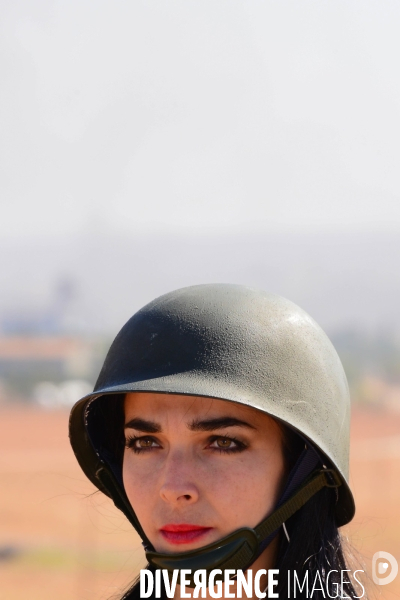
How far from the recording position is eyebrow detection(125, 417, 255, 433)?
322 cm

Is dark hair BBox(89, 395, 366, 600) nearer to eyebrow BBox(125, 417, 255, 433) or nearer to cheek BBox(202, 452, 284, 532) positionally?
cheek BBox(202, 452, 284, 532)

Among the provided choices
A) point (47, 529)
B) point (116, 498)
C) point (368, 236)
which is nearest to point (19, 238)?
point (368, 236)

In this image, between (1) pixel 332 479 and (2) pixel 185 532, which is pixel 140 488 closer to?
(2) pixel 185 532

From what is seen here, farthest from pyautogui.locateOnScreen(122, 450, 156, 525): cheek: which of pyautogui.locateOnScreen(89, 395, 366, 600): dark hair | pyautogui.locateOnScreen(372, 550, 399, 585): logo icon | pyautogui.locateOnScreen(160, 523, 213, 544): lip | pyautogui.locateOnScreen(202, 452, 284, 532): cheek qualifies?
pyautogui.locateOnScreen(372, 550, 399, 585): logo icon

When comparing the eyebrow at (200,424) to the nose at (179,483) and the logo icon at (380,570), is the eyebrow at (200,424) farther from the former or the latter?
the logo icon at (380,570)

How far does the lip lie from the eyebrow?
0.33 meters

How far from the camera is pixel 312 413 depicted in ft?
11.5

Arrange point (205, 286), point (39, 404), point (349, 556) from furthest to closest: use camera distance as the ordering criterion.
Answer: point (39, 404), point (205, 286), point (349, 556)

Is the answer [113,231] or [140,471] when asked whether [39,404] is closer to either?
[113,231]

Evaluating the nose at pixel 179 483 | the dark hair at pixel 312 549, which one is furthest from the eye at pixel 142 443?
the dark hair at pixel 312 549

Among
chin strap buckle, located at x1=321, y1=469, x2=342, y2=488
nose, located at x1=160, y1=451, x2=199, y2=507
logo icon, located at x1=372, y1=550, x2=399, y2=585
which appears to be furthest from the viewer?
logo icon, located at x1=372, y1=550, x2=399, y2=585

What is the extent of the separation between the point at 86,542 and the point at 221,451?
14.9 meters

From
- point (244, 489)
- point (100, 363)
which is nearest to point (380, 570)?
point (244, 489)

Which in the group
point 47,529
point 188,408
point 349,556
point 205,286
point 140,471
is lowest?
point 47,529
